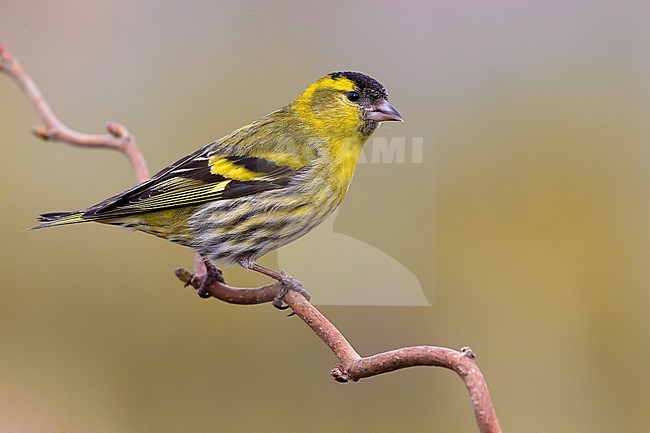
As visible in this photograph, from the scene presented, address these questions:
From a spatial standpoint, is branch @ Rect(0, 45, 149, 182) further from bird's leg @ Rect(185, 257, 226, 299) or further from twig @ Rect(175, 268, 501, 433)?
twig @ Rect(175, 268, 501, 433)

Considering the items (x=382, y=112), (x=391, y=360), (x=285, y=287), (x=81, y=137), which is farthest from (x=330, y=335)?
(x=81, y=137)

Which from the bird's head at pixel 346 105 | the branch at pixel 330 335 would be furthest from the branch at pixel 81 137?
the bird's head at pixel 346 105

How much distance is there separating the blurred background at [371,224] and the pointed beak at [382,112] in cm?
33

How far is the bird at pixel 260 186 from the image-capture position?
222 cm

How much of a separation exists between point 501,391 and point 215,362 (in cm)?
96

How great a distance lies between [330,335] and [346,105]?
0.85m

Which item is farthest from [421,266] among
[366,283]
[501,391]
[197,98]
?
[197,98]

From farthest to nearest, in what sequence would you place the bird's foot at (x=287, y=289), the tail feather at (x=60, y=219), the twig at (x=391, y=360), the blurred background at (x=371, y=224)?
the blurred background at (x=371, y=224) < the tail feather at (x=60, y=219) < the bird's foot at (x=287, y=289) < the twig at (x=391, y=360)

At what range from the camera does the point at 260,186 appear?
2.32m

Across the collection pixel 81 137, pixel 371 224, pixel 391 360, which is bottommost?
pixel 371 224

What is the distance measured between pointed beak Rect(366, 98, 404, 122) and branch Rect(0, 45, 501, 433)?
1.73ft

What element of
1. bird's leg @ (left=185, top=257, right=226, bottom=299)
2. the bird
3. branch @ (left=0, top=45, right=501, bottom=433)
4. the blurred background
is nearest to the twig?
branch @ (left=0, top=45, right=501, bottom=433)

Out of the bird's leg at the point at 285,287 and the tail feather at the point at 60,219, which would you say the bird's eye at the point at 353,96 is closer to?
the bird's leg at the point at 285,287

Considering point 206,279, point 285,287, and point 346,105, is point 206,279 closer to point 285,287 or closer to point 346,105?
point 285,287
